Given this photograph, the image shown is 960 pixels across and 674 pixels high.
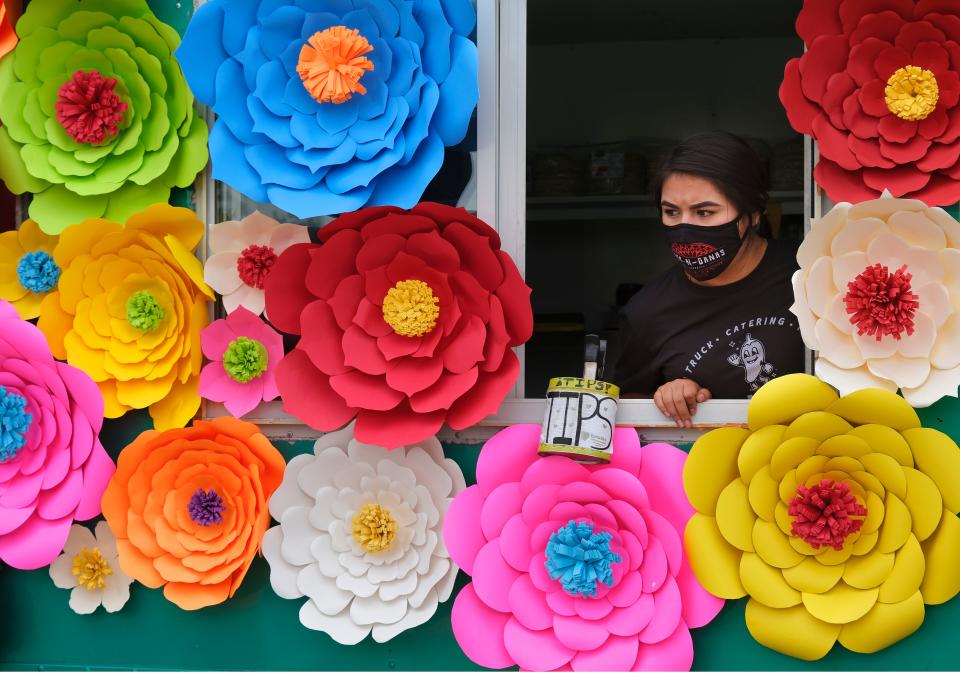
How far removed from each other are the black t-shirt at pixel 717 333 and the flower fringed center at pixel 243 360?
0.69 meters

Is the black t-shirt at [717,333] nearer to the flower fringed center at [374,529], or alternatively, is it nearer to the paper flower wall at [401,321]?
the paper flower wall at [401,321]

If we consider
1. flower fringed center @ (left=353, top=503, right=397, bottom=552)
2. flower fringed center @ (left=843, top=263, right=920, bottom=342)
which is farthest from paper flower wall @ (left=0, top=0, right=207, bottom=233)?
flower fringed center @ (left=843, top=263, right=920, bottom=342)

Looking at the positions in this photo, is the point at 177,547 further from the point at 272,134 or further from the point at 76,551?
the point at 272,134

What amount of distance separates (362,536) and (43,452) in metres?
0.61

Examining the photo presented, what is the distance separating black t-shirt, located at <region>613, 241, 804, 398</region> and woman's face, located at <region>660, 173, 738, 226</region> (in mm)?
127

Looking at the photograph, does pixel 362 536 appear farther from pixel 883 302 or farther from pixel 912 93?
pixel 912 93

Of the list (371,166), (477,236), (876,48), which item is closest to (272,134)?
(371,166)

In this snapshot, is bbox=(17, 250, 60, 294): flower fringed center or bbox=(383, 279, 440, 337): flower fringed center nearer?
bbox=(383, 279, 440, 337): flower fringed center

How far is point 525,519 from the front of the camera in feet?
5.09

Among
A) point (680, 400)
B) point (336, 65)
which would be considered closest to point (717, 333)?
point (680, 400)

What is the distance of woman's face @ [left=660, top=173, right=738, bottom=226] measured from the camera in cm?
173

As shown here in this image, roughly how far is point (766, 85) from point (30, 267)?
2.31 metres

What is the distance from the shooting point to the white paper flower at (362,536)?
1.61 metres

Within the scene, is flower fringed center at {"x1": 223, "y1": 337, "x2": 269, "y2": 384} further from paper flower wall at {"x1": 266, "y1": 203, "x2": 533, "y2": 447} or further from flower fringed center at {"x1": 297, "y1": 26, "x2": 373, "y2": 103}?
flower fringed center at {"x1": 297, "y1": 26, "x2": 373, "y2": 103}
